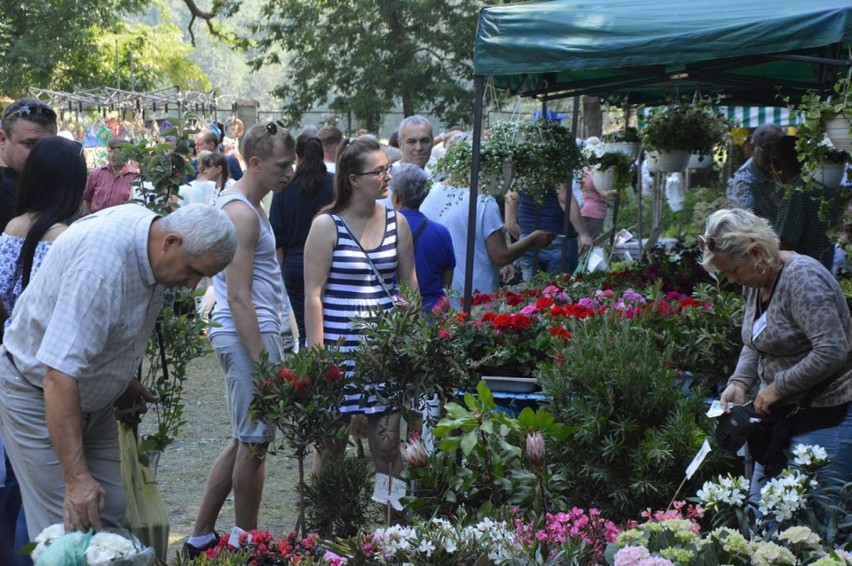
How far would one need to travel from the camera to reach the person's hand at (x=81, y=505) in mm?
2723

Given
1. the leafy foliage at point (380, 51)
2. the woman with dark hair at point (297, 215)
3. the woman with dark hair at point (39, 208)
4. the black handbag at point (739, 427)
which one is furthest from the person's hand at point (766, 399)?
the leafy foliage at point (380, 51)

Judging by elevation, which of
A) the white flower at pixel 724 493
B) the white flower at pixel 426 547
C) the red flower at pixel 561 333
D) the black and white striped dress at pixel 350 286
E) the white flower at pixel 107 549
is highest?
the black and white striped dress at pixel 350 286

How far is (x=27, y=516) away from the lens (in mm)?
2984

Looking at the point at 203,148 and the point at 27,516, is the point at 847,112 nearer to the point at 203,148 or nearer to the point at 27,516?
the point at 27,516

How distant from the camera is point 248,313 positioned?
13.1 ft

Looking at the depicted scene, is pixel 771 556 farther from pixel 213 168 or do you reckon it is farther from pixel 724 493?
pixel 213 168

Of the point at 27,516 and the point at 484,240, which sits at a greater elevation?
the point at 484,240

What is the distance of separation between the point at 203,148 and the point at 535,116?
4.74 m

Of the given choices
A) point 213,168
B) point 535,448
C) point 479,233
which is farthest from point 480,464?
point 213,168

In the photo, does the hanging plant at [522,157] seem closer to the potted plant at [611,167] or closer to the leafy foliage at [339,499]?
the potted plant at [611,167]

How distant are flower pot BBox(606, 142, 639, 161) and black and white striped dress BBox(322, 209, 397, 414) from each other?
3.84 m

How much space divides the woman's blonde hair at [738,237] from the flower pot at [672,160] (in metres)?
4.22

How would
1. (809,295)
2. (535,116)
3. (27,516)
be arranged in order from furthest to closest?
(535,116), (809,295), (27,516)

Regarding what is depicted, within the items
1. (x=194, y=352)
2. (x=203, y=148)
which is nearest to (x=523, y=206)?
(x=203, y=148)
